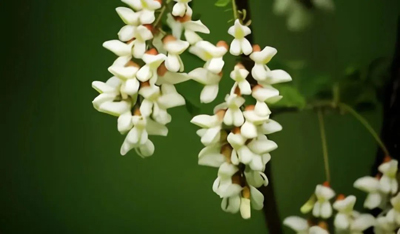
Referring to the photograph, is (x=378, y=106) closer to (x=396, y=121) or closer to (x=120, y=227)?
(x=396, y=121)

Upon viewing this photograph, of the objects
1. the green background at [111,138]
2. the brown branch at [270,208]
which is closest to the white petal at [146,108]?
the green background at [111,138]

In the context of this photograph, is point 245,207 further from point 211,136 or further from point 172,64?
point 172,64

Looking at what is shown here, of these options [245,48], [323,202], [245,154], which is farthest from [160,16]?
[323,202]

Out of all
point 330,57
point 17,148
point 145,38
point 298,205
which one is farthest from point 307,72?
point 17,148

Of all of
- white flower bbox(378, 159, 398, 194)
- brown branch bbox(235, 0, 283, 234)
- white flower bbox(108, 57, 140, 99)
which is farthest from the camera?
brown branch bbox(235, 0, 283, 234)

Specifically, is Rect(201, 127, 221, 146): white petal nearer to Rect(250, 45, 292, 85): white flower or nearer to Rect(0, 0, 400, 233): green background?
Rect(250, 45, 292, 85): white flower

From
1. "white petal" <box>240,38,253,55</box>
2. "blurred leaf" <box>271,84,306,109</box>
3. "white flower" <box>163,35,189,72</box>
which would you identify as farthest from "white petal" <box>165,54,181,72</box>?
"blurred leaf" <box>271,84,306,109</box>
